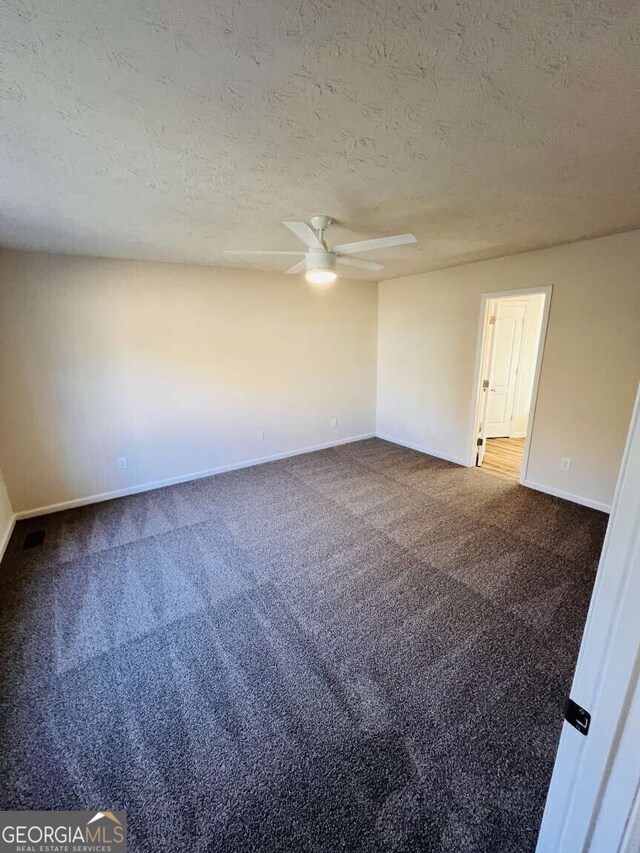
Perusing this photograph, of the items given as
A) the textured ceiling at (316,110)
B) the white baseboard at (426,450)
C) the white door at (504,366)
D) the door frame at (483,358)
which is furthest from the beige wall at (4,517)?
the white door at (504,366)

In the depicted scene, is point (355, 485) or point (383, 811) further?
point (355, 485)

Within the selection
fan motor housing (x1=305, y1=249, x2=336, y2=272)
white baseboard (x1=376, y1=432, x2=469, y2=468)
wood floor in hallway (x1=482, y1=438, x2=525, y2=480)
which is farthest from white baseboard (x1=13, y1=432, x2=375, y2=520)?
fan motor housing (x1=305, y1=249, x2=336, y2=272)

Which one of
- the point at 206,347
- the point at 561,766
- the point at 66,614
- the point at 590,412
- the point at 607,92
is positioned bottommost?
the point at 66,614

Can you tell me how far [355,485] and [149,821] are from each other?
2.97 meters

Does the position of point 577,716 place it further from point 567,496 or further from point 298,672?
point 567,496

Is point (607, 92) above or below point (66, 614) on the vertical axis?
above

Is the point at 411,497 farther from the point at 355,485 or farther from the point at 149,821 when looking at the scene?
the point at 149,821

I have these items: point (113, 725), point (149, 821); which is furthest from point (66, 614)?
point (149, 821)

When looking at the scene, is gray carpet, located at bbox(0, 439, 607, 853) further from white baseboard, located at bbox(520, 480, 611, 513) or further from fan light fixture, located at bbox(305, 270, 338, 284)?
fan light fixture, located at bbox(305, 270, 338, 284)

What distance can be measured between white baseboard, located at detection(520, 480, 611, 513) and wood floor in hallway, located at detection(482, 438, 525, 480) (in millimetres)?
262

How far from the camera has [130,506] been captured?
140 inches

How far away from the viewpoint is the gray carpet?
4.15 ft

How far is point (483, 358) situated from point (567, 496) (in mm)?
1720

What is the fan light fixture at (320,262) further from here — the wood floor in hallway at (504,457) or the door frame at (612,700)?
the wood floor in hallway at (504,457)
